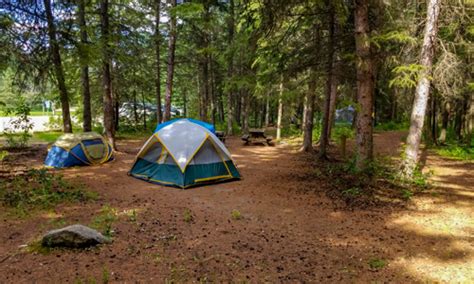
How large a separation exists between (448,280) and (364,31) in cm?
624

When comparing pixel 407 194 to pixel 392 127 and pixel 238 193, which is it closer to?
pixel 238 193

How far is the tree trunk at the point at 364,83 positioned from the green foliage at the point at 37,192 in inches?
284

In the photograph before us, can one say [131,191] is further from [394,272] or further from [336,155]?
[336,155]

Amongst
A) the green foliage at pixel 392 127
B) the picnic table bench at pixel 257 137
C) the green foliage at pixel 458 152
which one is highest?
the green foliage at pixel 392 127

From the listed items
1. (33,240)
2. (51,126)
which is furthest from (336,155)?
(51,126)

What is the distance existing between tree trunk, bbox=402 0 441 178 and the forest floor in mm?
1009

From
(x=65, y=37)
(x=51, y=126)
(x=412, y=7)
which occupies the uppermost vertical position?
(x=412, y=7)

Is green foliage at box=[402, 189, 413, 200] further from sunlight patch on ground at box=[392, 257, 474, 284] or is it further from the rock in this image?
the rock

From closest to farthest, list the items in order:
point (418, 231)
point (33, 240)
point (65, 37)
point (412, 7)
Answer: point (33, 240), point (418, 231), point (65, 37), point (412, 7)

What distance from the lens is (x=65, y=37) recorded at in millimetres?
7422

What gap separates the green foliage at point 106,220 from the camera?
5.44 meters

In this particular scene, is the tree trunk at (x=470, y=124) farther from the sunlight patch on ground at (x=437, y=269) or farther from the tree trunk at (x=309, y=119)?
the sunlight patch on ground at (x=437, y=269)

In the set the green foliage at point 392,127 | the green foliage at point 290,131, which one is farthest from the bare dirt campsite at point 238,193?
the green foliage at point 392,127

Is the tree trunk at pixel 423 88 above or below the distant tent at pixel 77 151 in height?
above
